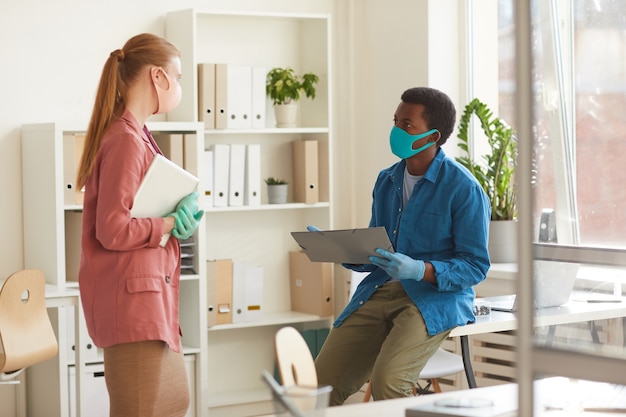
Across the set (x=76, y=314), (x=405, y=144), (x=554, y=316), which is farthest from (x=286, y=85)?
(x=554, y=316)

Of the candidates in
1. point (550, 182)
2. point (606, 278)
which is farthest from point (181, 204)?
point (550, 182)

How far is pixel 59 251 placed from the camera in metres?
3.96

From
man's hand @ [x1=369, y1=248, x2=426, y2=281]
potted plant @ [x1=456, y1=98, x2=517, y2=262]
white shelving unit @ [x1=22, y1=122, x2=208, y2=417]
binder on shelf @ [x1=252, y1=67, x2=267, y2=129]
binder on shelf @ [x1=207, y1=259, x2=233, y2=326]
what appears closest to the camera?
man's hand @ [x1=369, y1=248, x2=426, y2=281]

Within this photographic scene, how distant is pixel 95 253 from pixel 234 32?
2.56 metres

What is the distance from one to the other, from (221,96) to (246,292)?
0.97 meters

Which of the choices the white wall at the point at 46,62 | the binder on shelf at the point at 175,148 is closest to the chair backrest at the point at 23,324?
the white wall at the point at 46,62

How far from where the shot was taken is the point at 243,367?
4883mm

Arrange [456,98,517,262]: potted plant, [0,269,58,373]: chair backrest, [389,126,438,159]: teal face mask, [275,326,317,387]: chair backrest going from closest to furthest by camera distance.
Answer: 1. [275,326,317,387]: chair backrest
2. [389,126,438,159]: teal face mask
3. [0,269,58,373]: chair backrest
4. [456,98,517,262]: potted plant

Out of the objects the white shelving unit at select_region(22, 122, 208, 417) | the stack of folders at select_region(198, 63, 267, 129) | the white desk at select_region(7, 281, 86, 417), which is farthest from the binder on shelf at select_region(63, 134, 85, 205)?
the stack of folders at select_region(198, 63, 267, 129)

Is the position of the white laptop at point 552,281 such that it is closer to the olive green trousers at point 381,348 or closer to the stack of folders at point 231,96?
the olive green trousers at point 381,348

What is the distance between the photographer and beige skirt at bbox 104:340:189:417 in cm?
235

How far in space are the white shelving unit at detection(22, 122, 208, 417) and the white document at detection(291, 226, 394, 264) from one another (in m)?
1.36

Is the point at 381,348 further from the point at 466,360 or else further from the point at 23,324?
the point at 23,324

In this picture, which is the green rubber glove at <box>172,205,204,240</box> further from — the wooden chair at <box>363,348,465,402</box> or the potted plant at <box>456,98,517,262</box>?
the potted plant at <box>456,98,517,262</box>
